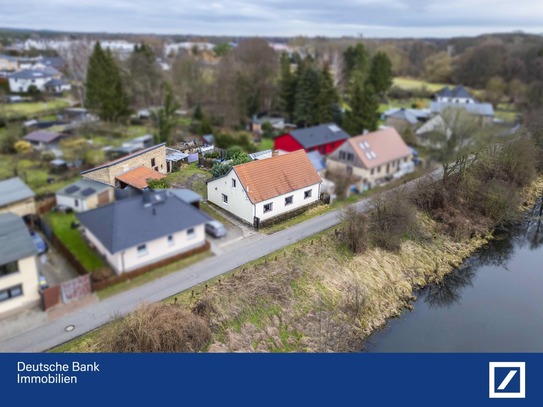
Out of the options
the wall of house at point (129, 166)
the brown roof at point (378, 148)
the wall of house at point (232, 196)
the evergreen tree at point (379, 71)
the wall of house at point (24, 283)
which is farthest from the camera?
the evergreen tree at point (379, 71)

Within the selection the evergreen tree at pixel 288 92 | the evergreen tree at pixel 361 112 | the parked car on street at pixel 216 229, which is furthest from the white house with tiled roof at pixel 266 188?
the evergreen tree at pixel 288 92

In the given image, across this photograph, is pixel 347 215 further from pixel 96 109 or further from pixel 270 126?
pixel 270 126

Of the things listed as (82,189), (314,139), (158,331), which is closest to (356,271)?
(158,331)

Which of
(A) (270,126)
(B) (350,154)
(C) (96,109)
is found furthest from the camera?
(A) (270,126)

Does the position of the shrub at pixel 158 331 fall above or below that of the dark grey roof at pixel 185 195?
below

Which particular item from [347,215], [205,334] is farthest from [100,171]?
[347,215]

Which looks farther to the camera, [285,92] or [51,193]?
[285,92]

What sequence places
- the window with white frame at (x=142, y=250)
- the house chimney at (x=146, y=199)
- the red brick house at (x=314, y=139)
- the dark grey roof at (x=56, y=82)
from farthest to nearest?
1. the dark grey roof at (x=56, y=82)
2. the red brick house at (x=314, y=139)
3. the house chimney at (x=146, y=199)
4. the window with white frame at (x=142, y=250)

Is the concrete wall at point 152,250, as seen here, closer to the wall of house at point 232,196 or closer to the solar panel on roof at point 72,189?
the solar panel on roof at point 72,189
